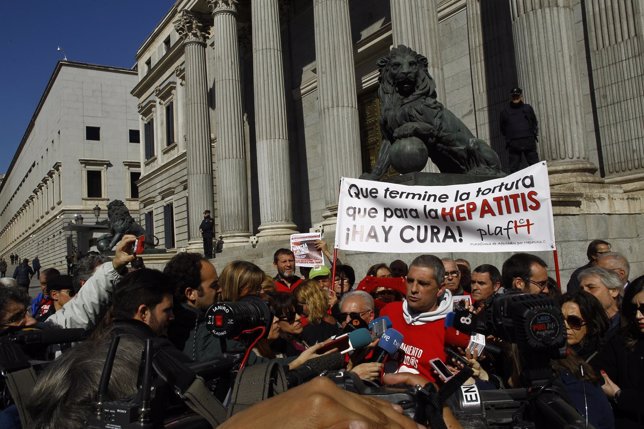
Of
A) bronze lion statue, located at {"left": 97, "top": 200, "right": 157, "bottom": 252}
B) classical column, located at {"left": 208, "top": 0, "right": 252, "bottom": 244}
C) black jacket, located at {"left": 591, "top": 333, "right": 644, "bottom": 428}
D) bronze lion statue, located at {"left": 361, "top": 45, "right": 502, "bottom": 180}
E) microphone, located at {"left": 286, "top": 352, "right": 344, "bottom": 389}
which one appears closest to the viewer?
microphone, located at {"left": 286, "top": 352, "right": 344, "bottom": 389}

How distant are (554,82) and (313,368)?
1031 centimetres

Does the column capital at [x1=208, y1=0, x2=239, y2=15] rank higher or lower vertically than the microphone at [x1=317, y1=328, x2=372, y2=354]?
higher

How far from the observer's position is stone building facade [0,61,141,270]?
199 ft

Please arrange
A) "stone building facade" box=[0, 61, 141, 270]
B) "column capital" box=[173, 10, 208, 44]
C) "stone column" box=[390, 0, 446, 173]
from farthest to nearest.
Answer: "stone building facade" box=[0, 61, 141, 270] < "column capital" box=[173, 10, 208, 44] < "stone column" box=[390, 0, 446, 173]

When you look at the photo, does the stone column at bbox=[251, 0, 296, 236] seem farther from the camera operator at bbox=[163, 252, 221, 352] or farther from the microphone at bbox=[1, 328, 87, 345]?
the microphone at bbox=[1, 328, 87, 345]

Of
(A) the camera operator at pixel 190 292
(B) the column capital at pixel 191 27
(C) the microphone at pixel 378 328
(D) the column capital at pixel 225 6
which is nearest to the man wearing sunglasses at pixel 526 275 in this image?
(C) the microphone at pixel 378 328

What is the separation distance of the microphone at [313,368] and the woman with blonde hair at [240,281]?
70.4 inches

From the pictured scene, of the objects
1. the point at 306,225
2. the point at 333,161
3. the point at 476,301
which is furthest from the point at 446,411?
the point at 306,225

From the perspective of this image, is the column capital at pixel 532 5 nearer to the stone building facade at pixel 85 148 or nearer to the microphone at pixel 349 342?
the microphone at pixel 349 342

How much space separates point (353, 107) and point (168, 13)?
23.1m

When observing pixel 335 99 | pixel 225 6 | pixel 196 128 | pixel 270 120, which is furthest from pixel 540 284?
pixel 196 128

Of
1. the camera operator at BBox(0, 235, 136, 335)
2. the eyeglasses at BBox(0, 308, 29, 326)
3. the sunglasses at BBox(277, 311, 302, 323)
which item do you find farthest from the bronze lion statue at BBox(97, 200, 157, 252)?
the eyeglasses at BBox(0, 308, 29, 326)

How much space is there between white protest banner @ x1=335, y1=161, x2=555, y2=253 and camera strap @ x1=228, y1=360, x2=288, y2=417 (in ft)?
13.3

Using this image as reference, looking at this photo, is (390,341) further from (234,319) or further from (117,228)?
(117,228)
